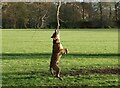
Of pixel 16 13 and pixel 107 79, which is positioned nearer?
pixel 107 79

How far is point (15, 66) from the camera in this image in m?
17.6

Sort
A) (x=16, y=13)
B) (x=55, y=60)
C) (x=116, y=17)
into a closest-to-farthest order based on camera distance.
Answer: (x=55, y=60) < (x=16, y=13) < (x=116, y=17)

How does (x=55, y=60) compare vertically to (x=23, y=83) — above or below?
above

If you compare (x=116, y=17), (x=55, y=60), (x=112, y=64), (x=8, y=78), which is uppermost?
(x=55, y=60)

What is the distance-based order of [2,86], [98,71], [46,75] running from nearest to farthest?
[2,86] → [46,75] → [98,71]

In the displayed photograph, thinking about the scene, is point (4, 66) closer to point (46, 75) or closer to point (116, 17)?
point (46, 75)

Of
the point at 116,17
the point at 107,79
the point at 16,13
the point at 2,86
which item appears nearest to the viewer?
the point at 2,86

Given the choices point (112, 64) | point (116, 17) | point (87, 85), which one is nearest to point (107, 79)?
point (87, 85)

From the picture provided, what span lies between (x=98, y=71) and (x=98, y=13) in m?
78.8

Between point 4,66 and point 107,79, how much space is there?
610 cm

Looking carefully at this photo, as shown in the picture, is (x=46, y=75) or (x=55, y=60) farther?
(x=46, y=75)

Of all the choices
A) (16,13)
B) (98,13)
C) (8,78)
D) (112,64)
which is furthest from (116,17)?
(8,78)

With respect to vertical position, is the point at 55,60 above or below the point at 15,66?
above

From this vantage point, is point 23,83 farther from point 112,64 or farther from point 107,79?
point 112,64
